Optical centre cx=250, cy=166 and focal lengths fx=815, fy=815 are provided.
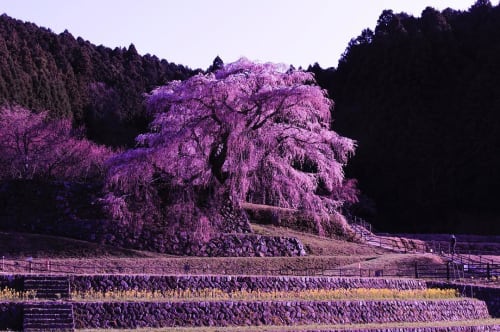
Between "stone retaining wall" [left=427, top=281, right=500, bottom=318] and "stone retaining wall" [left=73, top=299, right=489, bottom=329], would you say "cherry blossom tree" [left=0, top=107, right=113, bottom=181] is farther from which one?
"stone retaining wall" [left=73, top=299, right=489, bottom=329]

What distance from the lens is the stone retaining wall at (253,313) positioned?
21.5 m

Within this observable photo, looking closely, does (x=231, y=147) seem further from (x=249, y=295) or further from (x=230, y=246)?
(x=249, y=295)

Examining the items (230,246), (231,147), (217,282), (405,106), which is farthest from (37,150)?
(405,106)

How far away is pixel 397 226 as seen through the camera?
67.9 m

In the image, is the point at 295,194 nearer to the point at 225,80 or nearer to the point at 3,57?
the point at 225,80

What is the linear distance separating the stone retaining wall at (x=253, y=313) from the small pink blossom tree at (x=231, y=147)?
12032 millimetres

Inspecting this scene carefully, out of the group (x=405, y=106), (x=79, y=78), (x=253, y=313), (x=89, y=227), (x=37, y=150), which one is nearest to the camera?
(x=253, y=313)

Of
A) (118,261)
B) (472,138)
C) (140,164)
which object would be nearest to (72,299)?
(118,261)

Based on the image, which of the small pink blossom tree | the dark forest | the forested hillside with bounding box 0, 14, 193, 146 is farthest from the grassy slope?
the forested hillside with bounding box 0, 14, 193, 146

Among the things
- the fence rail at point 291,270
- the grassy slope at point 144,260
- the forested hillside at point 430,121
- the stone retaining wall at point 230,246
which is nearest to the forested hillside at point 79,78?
the forested hillside at point 430,121

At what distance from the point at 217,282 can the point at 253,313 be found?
248cm

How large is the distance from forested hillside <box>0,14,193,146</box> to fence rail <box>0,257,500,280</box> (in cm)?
3088

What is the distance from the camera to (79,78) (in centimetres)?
8069

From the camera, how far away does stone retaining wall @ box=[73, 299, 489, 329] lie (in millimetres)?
21453
